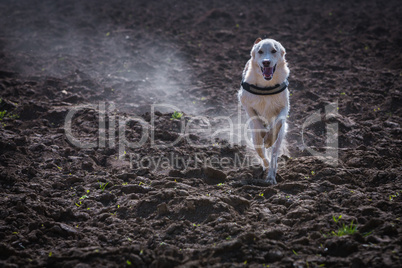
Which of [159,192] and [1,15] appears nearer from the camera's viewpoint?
[159,192]

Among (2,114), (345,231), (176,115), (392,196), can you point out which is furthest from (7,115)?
(392,196)

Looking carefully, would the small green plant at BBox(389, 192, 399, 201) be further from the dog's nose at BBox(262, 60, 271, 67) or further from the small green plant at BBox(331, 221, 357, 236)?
the dog's nose at BBox(262, 60, 271, 67)

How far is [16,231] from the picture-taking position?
15.5ft

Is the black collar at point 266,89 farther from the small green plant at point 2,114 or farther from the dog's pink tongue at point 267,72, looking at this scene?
the small green plant at point 2,114

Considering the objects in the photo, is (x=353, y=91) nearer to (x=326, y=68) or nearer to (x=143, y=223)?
(x=326, y=68)

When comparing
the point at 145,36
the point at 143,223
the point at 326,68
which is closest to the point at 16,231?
the point at 143,223

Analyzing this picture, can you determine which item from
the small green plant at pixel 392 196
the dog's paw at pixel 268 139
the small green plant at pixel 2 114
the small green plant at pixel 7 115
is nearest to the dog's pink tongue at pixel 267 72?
the dog's paw at pixel 268 139

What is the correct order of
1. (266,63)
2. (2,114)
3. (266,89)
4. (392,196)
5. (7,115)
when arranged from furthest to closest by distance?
1. (7,115)
2. (2,114)
3. (266,89)
4. (266,63)
5. (392,196)

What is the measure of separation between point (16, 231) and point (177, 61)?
7578 mm

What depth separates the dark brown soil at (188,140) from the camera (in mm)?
4309

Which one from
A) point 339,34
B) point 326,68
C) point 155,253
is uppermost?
point 339,34

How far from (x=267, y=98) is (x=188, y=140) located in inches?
75.7

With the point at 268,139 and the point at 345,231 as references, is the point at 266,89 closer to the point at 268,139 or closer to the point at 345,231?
the point at 268,139

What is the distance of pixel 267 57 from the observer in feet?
19.5
